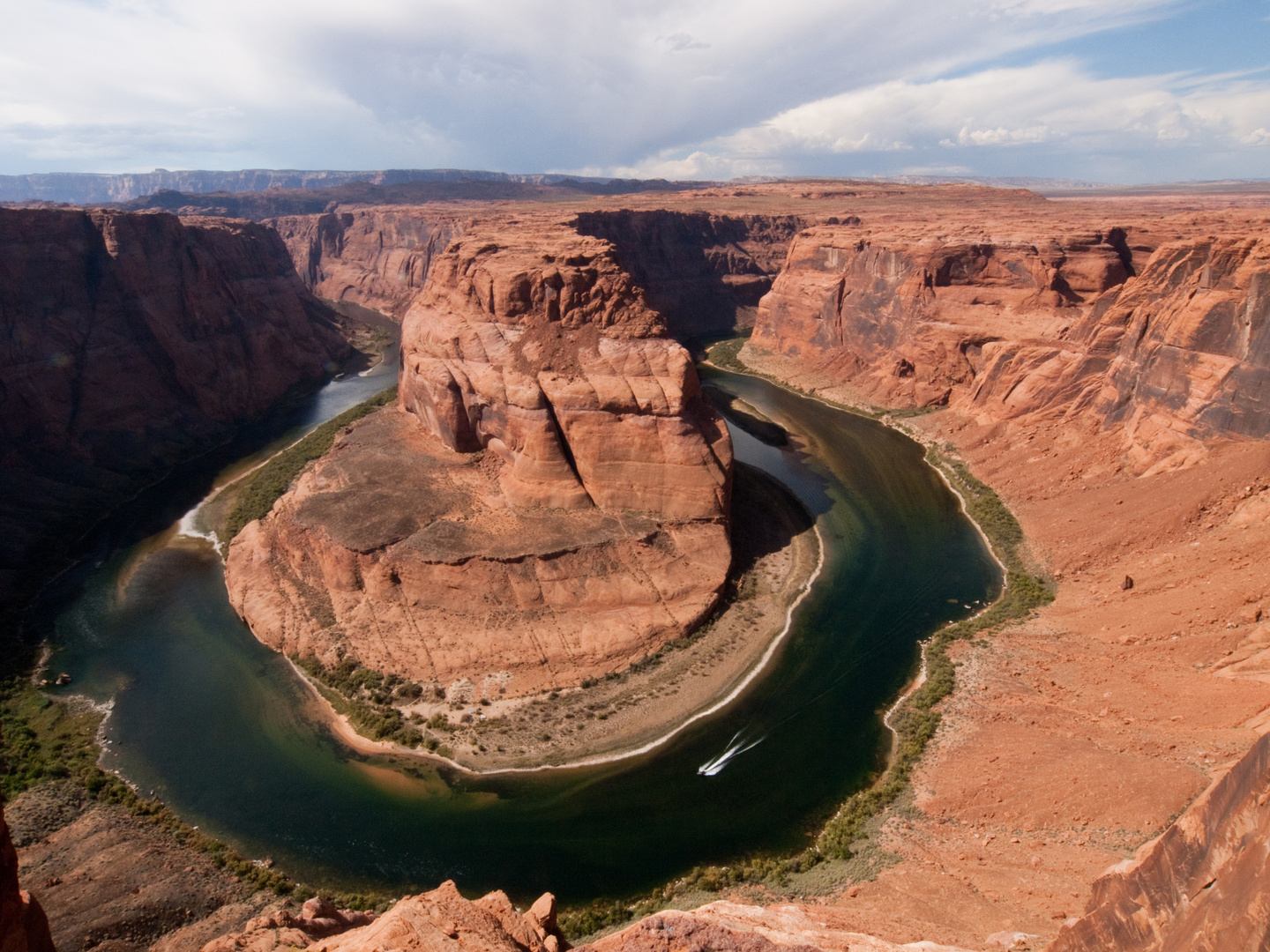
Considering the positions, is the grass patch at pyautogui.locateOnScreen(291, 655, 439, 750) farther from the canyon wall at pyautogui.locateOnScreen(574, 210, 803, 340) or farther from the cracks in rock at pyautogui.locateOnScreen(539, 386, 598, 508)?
the canyon wall at pyautogui.locateOnScreen(574, 210, 803, 340)

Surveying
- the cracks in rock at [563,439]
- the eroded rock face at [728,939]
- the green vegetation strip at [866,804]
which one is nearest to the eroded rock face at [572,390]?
the cracks in rock at [563,439]

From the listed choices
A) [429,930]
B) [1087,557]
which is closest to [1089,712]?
[1087,557]

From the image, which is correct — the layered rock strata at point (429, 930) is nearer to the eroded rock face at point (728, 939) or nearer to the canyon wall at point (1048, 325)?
the eroded rock face at point (728, 939)

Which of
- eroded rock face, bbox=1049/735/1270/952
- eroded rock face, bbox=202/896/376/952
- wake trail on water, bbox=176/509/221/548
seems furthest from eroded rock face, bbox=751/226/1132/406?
eroded rock face, bbox=202/896/376/952

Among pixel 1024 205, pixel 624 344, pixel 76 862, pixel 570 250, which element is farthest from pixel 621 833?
pixel 1024 205

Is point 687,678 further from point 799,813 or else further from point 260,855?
point 260,855

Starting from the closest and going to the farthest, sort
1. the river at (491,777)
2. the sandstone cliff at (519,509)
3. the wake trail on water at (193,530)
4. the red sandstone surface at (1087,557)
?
the red sandstone surface at (1087,557), the river at (491,777), the sandstone cliff at (519,509), the wake trail on water at (193,530)
